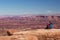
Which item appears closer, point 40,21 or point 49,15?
point 49,15

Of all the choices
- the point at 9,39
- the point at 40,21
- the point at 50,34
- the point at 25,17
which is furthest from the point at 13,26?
the point at 9,39

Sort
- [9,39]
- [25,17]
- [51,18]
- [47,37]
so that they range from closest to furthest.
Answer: [9,39] → [47,37] → [25,17] → [51,18]

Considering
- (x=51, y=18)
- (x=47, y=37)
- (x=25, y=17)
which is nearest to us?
(x=47, y=37)

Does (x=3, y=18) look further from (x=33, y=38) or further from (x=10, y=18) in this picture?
(x=33, y=38)

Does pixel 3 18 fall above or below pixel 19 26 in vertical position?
above

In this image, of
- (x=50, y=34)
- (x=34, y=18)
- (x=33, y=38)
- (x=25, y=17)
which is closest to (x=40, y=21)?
(x=34, y=18)

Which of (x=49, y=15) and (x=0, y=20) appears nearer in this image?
(x=0, y=20)

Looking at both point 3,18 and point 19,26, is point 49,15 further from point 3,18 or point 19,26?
point 3,18

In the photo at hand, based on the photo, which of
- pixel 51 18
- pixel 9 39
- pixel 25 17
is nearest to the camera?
pixel 9 39

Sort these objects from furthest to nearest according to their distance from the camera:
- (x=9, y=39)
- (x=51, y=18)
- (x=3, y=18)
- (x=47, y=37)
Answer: (x=51, y=18), (x=3, y=18), (x=47, y=37), (x=9, y=39)
